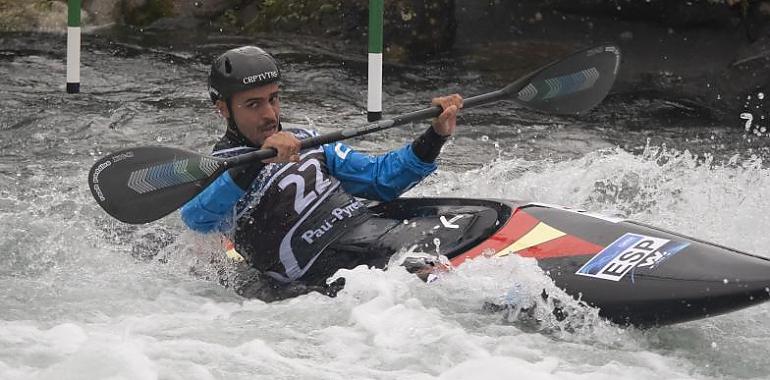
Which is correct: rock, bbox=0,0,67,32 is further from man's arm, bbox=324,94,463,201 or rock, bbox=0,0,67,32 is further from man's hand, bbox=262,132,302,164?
man's hand, bbox=262,132,302,164

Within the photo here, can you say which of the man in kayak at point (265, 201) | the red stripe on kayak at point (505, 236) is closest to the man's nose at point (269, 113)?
the man in kayak at point (265, 201)

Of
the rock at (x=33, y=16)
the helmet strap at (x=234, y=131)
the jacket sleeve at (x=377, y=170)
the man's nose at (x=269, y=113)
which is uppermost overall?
the man's nose at (x=269, y=113)

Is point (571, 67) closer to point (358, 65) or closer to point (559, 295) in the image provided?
point (559, 295)

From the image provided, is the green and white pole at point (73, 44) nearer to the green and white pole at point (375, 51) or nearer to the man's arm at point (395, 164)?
the green and white pole at point (375, 51)

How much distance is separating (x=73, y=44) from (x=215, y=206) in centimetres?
321

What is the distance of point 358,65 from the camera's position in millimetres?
10414

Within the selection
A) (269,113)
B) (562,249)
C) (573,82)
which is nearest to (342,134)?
(269,113)

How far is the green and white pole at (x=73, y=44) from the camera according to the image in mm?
7473

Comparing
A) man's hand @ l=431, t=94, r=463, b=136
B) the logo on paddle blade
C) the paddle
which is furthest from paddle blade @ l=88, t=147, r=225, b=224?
the logo on paddle blade

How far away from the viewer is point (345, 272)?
4.55 meters

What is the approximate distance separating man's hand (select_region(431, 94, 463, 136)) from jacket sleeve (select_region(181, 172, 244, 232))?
916 millimetres

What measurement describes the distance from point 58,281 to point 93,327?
3.04 feet

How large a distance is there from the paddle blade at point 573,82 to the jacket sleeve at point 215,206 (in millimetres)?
1786

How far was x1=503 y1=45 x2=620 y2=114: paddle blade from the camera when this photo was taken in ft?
19.3
